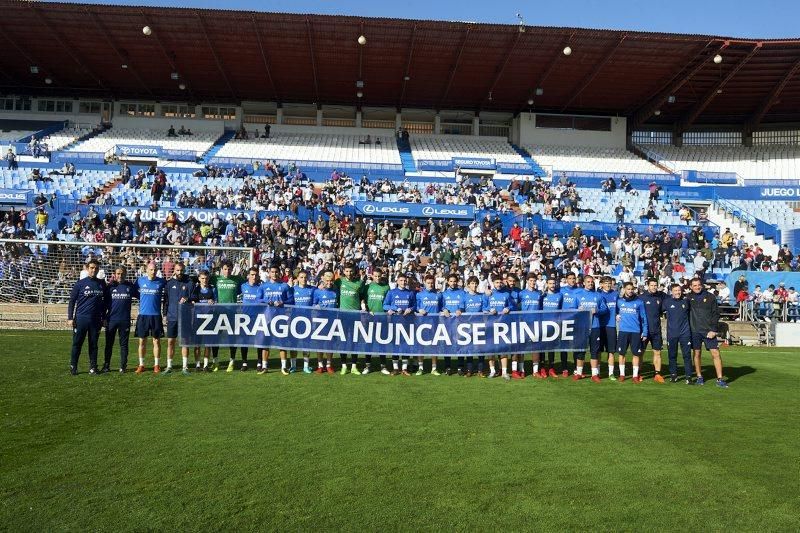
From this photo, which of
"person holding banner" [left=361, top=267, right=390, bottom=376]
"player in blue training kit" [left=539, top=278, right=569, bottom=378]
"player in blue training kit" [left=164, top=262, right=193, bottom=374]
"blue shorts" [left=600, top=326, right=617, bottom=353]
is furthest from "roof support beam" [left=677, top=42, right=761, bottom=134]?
"player in blue training kit" [left=164, top=262, right=193, bottom=374]

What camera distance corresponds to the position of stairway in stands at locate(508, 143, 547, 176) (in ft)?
132

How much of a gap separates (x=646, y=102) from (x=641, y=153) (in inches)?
148

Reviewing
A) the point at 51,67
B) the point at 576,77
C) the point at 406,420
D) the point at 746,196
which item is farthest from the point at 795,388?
the point at 51,67

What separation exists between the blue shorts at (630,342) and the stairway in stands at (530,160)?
28.9 metres

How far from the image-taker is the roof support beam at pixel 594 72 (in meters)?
35.7

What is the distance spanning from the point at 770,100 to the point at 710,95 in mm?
4052

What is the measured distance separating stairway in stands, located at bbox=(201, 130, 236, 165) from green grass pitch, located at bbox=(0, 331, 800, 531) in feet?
99.1

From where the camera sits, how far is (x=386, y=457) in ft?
20.1

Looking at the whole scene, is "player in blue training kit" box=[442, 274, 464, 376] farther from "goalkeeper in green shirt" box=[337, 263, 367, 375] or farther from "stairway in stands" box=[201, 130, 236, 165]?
"stairway in stands" box=[201, 130, 236, 165]

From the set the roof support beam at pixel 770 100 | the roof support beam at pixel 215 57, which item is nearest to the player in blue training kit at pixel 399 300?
the roof support beam at pixel 215 57

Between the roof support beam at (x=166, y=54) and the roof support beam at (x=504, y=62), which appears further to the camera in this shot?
the roof support beam at (x=504, y=62)

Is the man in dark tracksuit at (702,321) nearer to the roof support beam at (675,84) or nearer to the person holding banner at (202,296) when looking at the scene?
the person holding banner at (202,296)

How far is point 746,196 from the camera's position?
1455 inches

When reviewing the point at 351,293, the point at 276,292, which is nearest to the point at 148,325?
the point at 276,292
